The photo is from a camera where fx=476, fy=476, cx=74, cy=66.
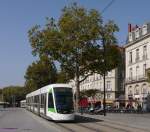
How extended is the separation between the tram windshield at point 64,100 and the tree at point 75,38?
2290 centimetres

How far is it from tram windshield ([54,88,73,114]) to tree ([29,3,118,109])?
22.9m

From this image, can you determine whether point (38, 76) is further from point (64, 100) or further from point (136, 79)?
point (64, 100)

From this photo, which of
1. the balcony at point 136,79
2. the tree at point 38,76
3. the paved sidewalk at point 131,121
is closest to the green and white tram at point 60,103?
the paved sidewalk at point 131,121

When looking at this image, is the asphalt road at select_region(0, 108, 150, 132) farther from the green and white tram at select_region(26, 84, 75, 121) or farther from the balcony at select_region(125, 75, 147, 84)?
the balcony at select_region(125, 75, 147, 84)

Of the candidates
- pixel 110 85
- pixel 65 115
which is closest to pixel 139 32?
pixel 110 85

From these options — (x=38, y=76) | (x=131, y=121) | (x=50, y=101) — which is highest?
(x=38, y=76)

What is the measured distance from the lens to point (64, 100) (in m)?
38.5

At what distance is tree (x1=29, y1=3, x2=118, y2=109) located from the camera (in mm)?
61719

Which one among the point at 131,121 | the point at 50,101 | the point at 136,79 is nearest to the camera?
the point at 50,101

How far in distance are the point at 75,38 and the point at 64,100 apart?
80.1 feet

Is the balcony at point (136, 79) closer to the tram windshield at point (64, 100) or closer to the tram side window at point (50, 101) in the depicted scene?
the tram side window at point (50, 101)

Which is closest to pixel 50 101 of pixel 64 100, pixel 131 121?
pixel 64 100

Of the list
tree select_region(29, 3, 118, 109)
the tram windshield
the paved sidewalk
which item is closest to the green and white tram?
the tram windshield

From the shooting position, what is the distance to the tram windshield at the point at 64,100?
3784cm
